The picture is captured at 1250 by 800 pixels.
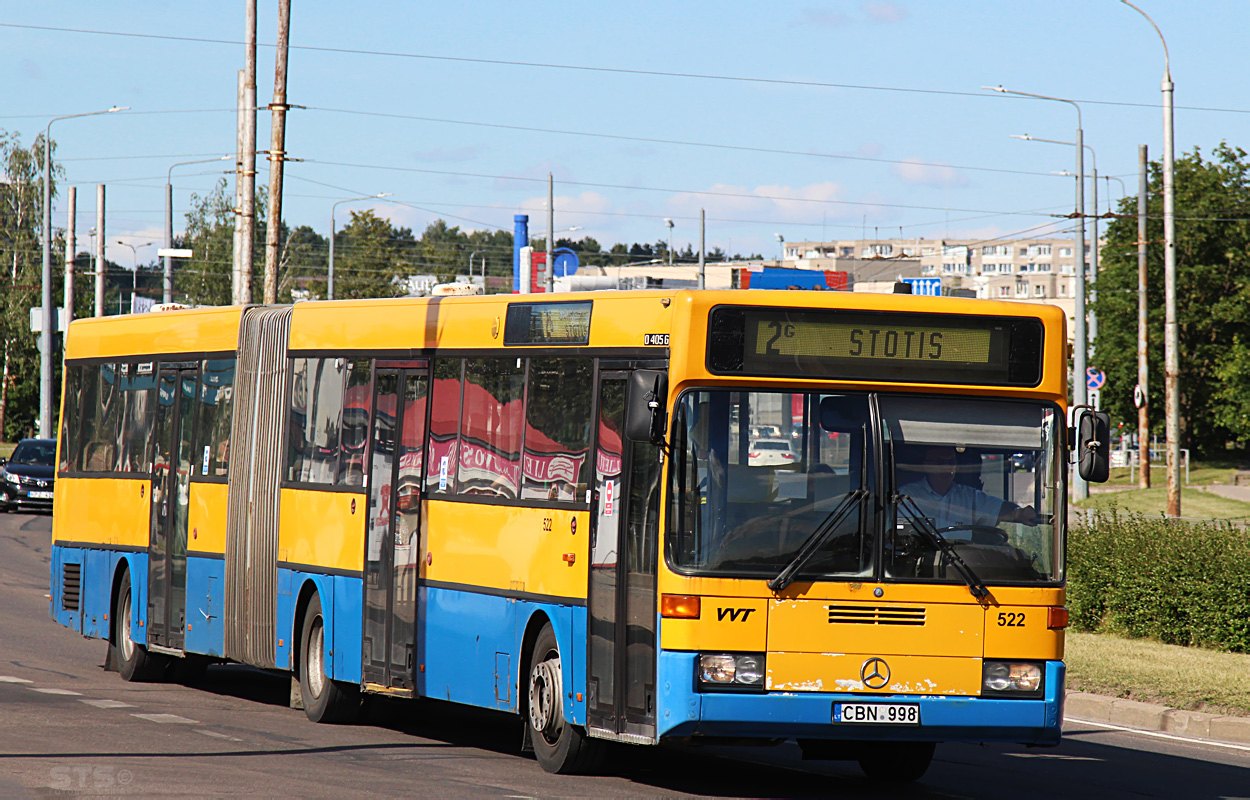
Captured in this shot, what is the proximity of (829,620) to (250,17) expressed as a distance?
66.2ft

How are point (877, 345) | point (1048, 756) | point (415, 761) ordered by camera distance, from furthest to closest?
point (1048, 756), point (415, 761), point (877, 345)

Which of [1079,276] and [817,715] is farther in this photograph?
[1079,276]

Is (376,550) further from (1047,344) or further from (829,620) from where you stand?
(1047,344)

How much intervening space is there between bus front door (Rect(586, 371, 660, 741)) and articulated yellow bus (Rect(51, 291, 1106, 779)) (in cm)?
2

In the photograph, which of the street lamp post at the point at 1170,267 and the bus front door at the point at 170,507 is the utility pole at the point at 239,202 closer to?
the bus front door at the point at 170,507

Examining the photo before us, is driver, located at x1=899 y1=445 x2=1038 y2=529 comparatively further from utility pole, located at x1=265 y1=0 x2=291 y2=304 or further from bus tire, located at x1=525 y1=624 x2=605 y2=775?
utility pole, located at x1=265 y1=0 x2=291 y2=304

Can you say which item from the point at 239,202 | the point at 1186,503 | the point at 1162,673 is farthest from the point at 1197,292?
the point at 1162,673

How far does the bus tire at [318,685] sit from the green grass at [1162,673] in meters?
6.09

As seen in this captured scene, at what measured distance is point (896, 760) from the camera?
10.7m

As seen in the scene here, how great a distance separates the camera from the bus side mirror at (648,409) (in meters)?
9.22

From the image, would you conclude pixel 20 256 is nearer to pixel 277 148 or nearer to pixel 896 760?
pixel 277 148

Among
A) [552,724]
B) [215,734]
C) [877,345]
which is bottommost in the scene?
[215,734]

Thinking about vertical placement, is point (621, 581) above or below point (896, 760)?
above

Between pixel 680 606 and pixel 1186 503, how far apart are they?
40039 millimetres
